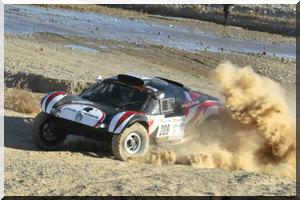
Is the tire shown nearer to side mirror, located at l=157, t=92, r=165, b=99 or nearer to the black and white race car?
the black and white race car

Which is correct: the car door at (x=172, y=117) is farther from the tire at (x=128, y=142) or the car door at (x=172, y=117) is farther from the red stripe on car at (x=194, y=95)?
the tire at (x=128, y=142)

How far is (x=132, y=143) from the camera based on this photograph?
1120 centimetres

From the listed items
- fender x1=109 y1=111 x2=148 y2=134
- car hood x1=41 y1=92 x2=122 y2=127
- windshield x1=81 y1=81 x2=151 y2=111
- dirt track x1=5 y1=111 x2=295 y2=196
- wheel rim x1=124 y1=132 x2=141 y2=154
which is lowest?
dirt track x1=5 y1=111 x2=295 y2=196

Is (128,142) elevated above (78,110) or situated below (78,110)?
below

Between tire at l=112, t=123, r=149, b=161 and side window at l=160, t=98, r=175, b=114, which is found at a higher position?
side window at l=160, t=98, r=175, b=114

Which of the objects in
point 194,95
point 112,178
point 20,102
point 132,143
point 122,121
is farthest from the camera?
point 20,102

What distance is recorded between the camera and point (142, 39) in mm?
34719

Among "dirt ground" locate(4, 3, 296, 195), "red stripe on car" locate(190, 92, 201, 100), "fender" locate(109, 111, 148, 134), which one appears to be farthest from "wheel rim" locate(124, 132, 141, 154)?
"red stripe on car" locate(190, 92, 201, 100)

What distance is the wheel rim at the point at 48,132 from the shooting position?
38.0 ft

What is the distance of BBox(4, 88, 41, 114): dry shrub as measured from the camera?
48.6 ft

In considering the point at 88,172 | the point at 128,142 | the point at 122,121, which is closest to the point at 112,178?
the point at 88,172

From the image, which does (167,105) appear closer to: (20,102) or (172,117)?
(172,117)

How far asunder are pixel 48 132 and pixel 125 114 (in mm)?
1539

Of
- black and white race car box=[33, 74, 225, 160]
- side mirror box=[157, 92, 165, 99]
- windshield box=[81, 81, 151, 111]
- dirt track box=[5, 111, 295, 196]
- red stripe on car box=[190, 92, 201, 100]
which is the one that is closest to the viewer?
dirt track box=[5, 111, 295, 196]
